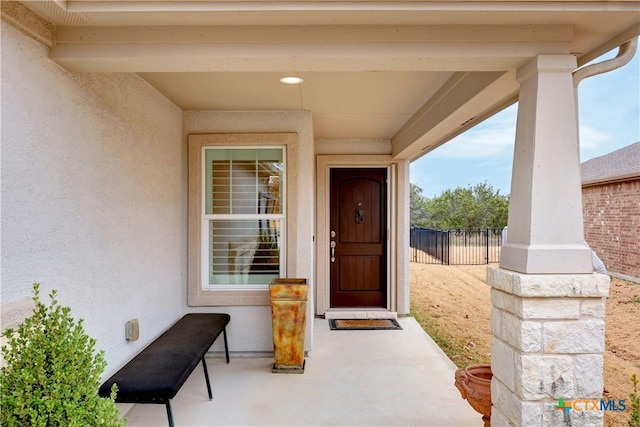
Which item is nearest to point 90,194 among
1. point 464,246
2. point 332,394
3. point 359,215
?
point 332,394

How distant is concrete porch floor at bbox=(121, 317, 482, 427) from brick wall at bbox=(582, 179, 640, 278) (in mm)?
3446

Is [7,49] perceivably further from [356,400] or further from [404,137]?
[404,137]

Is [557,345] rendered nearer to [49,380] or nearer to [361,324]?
[49,380]

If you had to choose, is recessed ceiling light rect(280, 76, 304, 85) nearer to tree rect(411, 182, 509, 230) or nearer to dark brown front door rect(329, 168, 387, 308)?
dark brown front door rect(329, 168, 387, 308)

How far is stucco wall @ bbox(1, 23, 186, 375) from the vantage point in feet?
5.71

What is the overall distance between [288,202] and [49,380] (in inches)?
106

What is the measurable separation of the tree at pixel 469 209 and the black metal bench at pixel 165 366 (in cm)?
1876

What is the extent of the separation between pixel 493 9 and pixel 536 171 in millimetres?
815

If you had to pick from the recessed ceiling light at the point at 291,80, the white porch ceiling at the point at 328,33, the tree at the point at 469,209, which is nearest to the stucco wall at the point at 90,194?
the white porch ceiling at the point at 328,33

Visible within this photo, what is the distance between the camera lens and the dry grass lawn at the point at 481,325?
3.92 m

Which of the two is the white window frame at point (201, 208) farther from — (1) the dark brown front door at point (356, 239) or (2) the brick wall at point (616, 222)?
(2) the brick wall at point (616, 222)

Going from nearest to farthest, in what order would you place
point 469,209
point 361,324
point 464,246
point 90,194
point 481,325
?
point 90,194
point 361,324
point 481,325
point 464,246
point 469,209

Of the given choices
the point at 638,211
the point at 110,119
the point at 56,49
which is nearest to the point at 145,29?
the point at 56,49

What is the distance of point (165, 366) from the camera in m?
2.43
